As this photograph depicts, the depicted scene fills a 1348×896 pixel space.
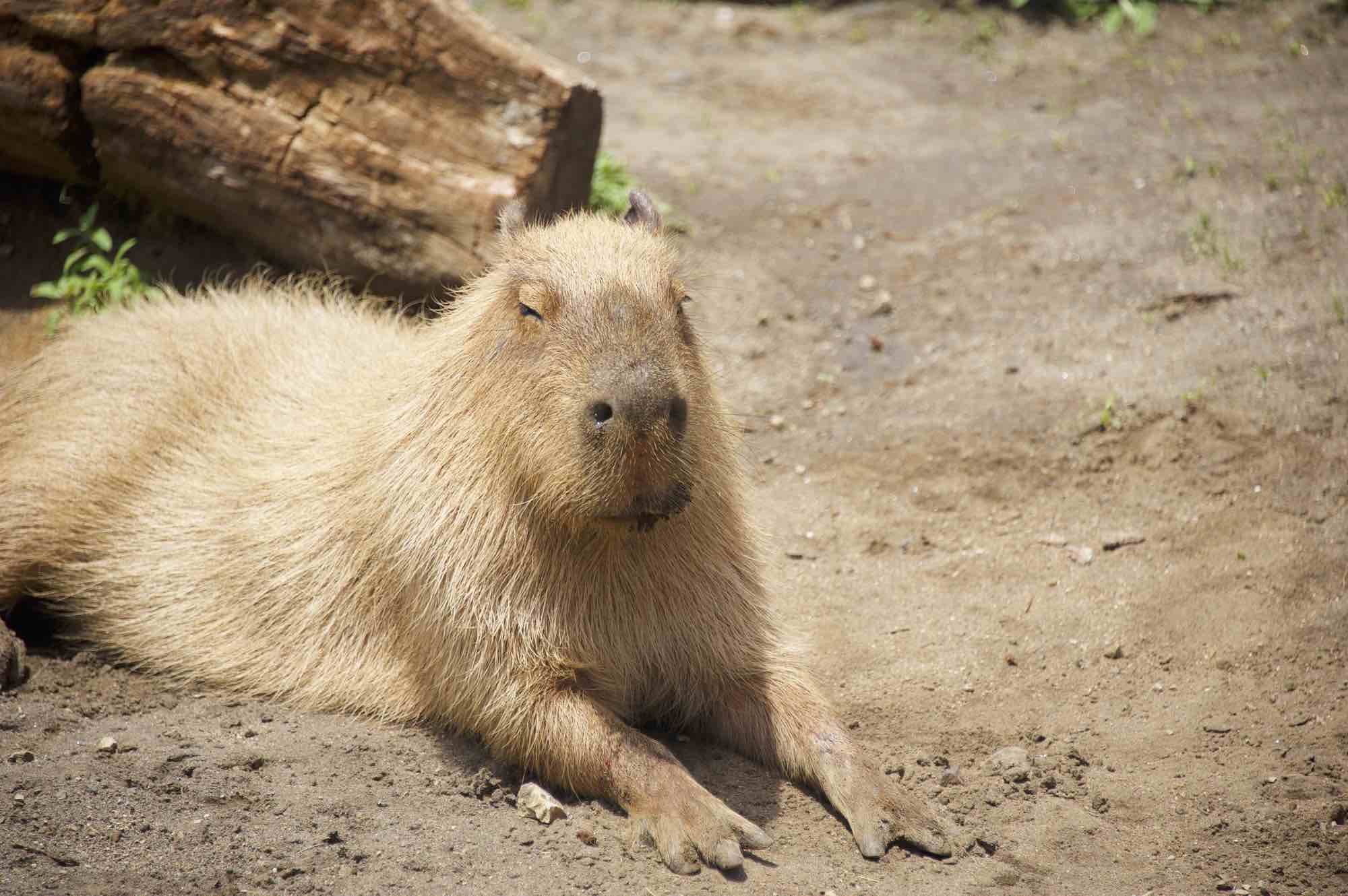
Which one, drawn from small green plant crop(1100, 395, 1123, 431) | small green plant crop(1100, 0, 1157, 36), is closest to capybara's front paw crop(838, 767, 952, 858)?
small green plant crop(1100, 395, 1123, 431)

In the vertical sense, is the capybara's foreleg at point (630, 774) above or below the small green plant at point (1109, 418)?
below

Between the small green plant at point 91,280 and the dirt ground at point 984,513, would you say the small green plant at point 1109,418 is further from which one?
the small green plant at point 91,280

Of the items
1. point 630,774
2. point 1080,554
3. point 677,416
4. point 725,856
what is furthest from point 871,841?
point 1080,554

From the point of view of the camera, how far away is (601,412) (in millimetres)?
3023

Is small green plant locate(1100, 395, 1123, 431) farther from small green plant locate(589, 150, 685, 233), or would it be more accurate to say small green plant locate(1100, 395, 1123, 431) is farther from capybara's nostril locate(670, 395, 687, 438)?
capybara's nostril locate(670, 395, 687, 438)

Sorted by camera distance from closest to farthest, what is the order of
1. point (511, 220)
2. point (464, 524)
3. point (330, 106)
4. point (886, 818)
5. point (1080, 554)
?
point (886, 818)
point (464, 524)
point (511, 220)
point (1080, 554)
point (330, 106)

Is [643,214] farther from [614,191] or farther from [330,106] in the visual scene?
[614,191]

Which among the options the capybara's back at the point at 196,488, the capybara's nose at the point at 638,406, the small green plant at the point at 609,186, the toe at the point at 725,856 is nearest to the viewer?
the capybara's nose at the point at 638,406

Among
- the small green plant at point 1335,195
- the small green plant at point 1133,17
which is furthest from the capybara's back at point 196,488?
the small green plant at point 1133,17

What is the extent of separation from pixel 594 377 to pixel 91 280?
10.3 feet

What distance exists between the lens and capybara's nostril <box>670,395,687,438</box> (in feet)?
9.95

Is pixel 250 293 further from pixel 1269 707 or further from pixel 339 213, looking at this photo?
pixel 1269 707

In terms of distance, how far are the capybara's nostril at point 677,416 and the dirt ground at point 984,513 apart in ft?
3.61

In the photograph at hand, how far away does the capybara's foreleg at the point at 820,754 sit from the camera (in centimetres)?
334
